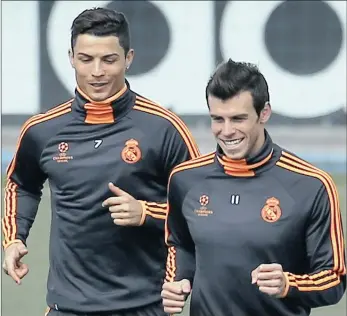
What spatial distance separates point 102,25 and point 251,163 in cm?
90

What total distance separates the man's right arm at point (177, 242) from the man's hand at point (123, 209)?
0.17 meters

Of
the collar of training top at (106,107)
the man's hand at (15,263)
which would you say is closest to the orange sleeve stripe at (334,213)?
the collar of training top at (106,107)

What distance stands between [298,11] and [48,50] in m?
2.72

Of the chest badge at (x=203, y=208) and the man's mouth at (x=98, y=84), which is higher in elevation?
the man's mouth at (x=98, y=84)

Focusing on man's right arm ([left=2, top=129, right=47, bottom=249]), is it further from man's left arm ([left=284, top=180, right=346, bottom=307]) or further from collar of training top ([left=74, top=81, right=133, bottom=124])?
man's left arm ([left=284, top=180, right=346, bottom=307])

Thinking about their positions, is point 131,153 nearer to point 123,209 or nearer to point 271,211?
point 123,209

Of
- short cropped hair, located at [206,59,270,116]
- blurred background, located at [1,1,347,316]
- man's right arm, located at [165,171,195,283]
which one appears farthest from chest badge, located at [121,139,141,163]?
blurred background, located at [1,1,347,316]

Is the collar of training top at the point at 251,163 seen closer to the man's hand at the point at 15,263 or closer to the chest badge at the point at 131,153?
the chest badge at the point at 131,153

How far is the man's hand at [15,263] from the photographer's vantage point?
15.5 ft

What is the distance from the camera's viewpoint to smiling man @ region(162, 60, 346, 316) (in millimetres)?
3975

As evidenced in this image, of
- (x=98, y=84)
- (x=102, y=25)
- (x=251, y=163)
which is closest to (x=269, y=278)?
(x=251, y=163)

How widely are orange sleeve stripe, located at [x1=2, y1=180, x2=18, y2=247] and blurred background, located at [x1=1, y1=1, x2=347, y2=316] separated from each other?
7.68 meters

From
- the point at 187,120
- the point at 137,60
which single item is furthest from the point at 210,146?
the point at 137,60

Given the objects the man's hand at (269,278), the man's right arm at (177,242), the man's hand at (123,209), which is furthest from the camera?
the man's hand at (123,209)
